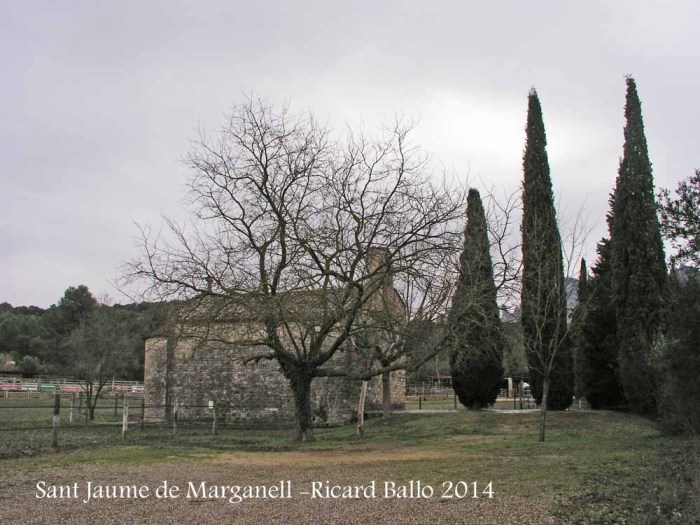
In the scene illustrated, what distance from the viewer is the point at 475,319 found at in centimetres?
1617

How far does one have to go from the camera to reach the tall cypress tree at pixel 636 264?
20.9 m

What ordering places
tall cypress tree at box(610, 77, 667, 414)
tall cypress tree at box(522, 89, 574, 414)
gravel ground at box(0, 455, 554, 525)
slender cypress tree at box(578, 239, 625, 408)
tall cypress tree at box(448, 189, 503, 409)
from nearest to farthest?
gravel ground at box(0, 455, 554, 525) → tall cypress tree at box(448, 189, 503, 409) → tall cypress tree at box(522, 89, 574, 414) → tall cypress tree at box(610, 77, 667, 414) → slender cypress tree at box(578, 239, 625, 408)

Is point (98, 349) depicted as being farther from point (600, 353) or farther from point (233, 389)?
point (600, 353)

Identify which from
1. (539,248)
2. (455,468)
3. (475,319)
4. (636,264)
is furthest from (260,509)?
(636,264)

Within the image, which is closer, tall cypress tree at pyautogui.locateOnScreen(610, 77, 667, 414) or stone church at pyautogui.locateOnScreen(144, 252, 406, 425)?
tall cypress tree at pyautogui.locateOnScreen(610, 77, 667, 414)

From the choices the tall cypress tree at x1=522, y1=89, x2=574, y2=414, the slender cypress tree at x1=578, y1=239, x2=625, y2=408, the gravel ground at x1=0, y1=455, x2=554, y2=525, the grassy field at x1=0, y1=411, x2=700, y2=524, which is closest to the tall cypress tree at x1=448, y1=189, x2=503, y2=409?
the tall cypress tree at x1=522, y1=89, x2=574, y2=414

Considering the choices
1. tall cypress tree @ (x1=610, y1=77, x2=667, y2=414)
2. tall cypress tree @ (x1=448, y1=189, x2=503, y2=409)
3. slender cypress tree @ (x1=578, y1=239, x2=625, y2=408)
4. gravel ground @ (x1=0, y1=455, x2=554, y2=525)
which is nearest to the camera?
gravel ground @ (x1=0, y1=455, x2=554, y2=525)

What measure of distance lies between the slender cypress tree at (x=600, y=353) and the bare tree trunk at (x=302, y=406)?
508 inches

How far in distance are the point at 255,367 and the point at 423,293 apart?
13499mm

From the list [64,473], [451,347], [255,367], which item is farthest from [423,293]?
[255,367]

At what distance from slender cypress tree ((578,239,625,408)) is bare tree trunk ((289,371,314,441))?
1291cm

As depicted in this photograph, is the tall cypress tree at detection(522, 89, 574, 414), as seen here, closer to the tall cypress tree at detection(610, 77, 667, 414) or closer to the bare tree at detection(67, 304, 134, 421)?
the tall cypress tree at detection(610, 77, 667, 414)

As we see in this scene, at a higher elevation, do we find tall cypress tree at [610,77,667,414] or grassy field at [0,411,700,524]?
tall cypress tree at [610,77,667,414]

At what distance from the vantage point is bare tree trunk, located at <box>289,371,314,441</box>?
17.1 meters
